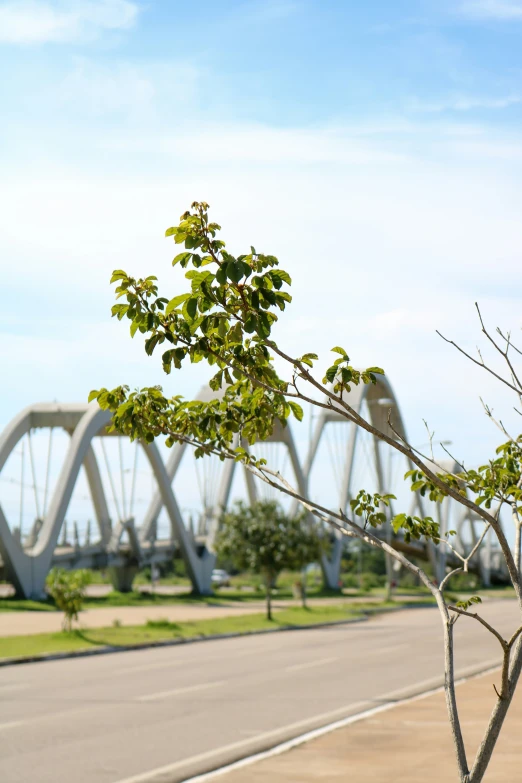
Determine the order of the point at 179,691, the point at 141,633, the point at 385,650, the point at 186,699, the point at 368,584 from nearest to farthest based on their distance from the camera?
the point at 186,699, the point at 179,691, the point at 385,650, the point at 141,633, the point at 368,584

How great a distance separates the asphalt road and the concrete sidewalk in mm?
721

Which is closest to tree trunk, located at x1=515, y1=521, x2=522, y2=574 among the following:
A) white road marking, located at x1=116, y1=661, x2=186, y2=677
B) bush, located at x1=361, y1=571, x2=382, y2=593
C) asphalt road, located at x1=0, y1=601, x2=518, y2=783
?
asphalt road, located at x1=0, y1=601, x2=518, y2=783

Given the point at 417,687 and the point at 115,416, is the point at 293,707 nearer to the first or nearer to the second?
the point at 417,687

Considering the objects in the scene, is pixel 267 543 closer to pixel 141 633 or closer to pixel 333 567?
pixel 141 633

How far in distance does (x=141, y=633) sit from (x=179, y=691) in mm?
12150

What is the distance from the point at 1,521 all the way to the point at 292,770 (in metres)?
38.2

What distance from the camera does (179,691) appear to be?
1702 centimetres

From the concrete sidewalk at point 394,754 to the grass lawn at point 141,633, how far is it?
11.7 metres

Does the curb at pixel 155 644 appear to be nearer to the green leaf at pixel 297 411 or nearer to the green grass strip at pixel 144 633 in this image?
the green grass strip at pixel 144 633

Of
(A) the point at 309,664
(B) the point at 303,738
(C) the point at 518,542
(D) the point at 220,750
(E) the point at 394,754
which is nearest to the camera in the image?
(C) the point at 518,542

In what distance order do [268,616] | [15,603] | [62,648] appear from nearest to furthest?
[62,648], [268,616], [15,603]

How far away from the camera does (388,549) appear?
205 inches

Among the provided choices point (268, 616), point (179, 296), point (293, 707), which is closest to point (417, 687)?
point (293, 707)

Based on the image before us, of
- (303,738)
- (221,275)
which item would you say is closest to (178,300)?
(221,275)
